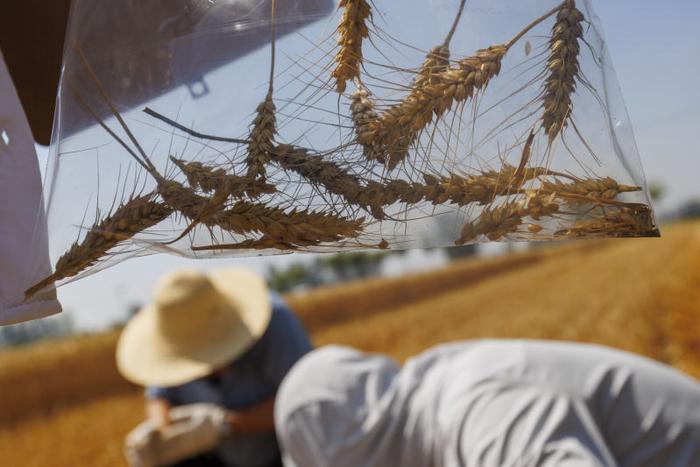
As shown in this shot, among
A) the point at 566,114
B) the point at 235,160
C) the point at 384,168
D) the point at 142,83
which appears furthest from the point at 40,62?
the point at 566,114

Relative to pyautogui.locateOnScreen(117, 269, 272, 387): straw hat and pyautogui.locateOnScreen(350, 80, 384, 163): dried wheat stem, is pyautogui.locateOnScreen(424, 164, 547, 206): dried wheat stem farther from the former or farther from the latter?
pyautogui.locateOnScreen(117, 269, 272, 387): straw hat

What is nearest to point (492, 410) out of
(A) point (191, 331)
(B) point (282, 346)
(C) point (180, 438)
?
(B) point (282, 346)

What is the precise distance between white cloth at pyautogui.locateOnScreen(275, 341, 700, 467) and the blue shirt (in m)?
0.84

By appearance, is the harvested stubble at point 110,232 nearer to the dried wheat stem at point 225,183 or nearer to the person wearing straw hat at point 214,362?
the dried wheat stem at point 225,183

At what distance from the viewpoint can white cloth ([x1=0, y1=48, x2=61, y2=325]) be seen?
677 mm

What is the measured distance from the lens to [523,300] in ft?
40.1

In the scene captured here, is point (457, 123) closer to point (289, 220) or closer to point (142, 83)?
point (289, 220)

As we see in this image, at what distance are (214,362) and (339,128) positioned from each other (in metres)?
2.05

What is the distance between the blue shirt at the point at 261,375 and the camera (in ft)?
8.52

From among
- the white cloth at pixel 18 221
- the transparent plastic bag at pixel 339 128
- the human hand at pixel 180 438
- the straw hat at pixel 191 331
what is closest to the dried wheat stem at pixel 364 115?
the transparent plastic bag at pixel 339 128

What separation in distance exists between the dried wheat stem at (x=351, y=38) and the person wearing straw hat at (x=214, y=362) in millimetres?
2033

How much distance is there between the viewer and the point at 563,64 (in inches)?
22.3

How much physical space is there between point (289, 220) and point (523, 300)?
39.7ft

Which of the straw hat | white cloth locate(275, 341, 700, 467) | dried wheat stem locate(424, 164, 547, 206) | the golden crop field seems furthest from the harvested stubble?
the golden crop field
